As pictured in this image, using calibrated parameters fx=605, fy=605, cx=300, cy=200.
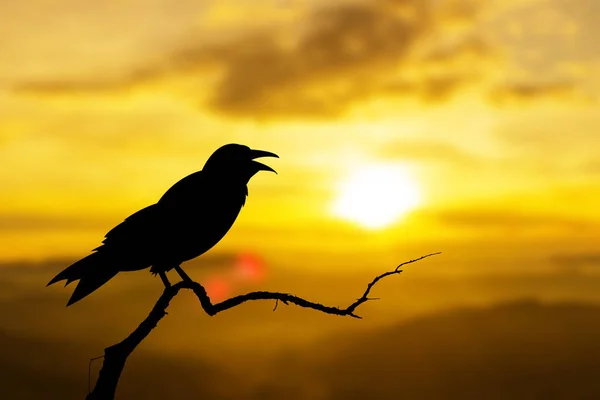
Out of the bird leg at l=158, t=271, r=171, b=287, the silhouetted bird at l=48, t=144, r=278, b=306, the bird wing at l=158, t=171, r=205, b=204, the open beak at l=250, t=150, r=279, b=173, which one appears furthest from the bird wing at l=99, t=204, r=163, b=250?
the open beak at l=250, t=150, r=279, b=173

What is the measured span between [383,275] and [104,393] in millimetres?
3904

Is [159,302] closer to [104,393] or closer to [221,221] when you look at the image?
[104,393]

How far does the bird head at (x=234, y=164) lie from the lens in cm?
1029

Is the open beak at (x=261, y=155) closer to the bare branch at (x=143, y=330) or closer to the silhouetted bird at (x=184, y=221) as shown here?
the silhouetted bird at (x=184, y=221)

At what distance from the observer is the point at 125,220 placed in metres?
9.84

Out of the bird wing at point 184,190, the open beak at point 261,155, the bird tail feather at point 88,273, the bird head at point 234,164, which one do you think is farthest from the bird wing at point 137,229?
the open beak at point 261,155

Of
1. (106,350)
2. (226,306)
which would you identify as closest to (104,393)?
(106,350)

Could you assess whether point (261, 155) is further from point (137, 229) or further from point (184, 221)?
point (137, 229)

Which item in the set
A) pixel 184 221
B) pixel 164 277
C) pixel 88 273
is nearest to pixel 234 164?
pixel 184 221

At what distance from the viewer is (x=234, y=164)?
10.3 m

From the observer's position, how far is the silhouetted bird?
9281 millimetres

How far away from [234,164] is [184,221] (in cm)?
132

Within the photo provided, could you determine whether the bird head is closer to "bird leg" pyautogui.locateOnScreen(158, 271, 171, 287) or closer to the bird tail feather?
"bird leg" pyautogui.locateOnScreen(158, 271, 171, 287)

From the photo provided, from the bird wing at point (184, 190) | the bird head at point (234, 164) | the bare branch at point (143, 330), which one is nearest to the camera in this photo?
the bare branch at point (143, 330)
